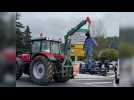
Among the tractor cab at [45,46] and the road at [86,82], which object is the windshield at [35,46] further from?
the road at [86,82]

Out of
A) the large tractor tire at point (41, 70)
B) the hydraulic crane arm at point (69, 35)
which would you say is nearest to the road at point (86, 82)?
the large tractor tire at point (41, 70)

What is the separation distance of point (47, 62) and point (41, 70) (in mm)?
269

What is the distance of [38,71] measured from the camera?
604cm

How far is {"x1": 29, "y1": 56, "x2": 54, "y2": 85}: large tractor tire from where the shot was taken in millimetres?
5922

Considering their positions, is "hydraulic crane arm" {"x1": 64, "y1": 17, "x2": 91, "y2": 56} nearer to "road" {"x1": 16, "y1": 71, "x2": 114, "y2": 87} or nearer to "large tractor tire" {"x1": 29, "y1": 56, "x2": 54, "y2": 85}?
"large tractor tire" {"x1": 29, "y1": 56, "x2": 54, "y2": 85}

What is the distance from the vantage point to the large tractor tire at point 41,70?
233 inches

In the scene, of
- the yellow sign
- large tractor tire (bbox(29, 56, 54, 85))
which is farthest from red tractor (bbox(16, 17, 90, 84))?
the yellow sign
